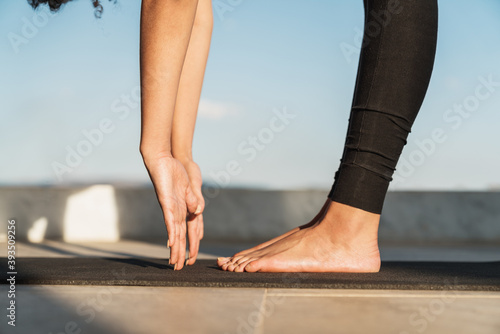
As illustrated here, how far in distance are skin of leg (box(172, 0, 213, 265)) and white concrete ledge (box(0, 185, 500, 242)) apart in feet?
5.05

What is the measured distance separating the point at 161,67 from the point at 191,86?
0.90ft

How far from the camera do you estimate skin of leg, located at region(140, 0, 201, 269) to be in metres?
1.08

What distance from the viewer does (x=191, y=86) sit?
1363mm

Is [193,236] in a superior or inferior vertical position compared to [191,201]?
inferior

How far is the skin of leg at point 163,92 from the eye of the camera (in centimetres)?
108

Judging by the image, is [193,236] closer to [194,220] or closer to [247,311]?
[194,220]

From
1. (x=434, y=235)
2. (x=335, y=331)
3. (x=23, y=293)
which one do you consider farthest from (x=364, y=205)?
(x=434, y=235)

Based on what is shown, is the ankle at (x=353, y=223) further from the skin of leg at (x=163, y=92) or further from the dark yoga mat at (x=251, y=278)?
the skin of leg at (x=163, y=92)

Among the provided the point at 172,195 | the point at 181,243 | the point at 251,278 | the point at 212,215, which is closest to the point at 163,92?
the point at 172,195

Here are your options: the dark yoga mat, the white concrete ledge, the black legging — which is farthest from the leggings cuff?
the white concrete ledge

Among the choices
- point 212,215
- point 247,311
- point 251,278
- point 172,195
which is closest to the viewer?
point 247,311

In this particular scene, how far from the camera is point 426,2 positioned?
1.10m

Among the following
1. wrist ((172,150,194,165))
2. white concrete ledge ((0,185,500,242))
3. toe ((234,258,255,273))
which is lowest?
white concrete ledge ((0,185,500,242))

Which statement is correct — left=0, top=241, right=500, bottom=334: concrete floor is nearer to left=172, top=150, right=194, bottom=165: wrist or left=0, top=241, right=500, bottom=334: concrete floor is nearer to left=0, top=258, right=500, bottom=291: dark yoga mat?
left=0, top=258, right=500, bottom=291: dark yoga mat
